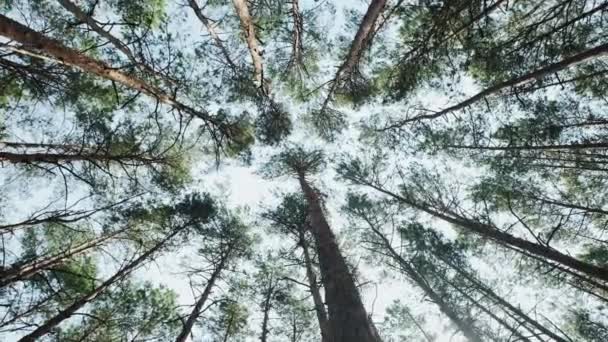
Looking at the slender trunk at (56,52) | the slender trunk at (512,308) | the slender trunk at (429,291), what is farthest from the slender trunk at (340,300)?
the slender trunk at (429,291)

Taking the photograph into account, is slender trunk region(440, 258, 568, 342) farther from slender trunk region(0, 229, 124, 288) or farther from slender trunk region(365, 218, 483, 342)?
slender trunk region(0, 229, 124, 288)

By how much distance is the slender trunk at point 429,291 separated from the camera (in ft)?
34.2

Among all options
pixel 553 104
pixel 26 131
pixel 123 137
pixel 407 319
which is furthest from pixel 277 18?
pixel 407 319

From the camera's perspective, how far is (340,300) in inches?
215

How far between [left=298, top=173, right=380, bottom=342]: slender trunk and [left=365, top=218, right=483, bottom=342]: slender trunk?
457 centimetres

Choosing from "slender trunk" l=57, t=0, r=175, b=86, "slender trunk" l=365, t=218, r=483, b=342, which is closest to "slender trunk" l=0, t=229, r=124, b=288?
"slender trunk" l=57, t=0, r=175, b=86

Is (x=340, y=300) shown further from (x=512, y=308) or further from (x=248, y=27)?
(x=512, y=308)

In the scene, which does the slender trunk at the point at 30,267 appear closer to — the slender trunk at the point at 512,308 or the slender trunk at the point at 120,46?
the slender trunk at the point at 120,46

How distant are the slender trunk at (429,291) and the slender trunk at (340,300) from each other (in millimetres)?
4574

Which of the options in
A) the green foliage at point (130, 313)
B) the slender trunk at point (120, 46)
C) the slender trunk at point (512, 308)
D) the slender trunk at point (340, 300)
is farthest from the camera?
the green foliage at point (130, 313)

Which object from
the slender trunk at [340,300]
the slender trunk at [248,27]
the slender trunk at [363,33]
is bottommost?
the slender trunk at [340,300]

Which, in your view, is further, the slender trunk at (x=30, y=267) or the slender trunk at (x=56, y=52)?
the slender trunk at (x=30, y=267)

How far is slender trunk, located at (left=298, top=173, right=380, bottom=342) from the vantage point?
483 cm

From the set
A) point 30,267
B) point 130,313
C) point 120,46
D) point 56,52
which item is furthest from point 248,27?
point 130,313
